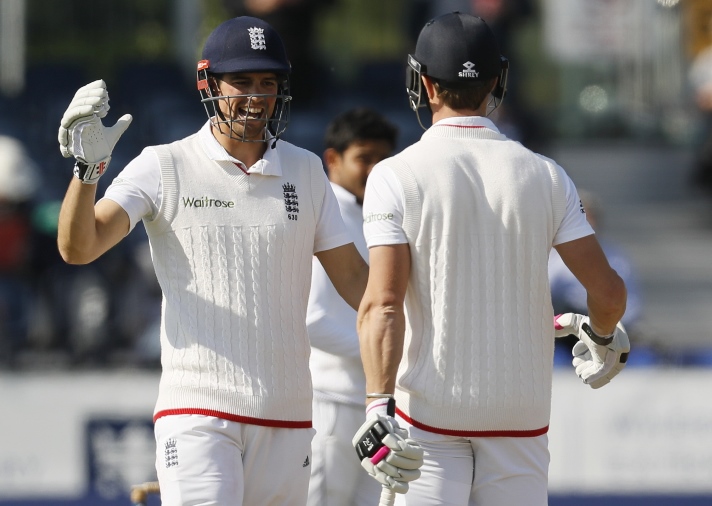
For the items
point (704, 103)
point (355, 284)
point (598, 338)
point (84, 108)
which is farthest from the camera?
point (704, 103)

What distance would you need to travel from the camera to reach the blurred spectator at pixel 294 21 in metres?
9.11

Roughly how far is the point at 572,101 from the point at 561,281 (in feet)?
13.4

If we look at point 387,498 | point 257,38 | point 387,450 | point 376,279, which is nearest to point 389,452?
point 387,450

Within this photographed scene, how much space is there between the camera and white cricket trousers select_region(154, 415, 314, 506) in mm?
3201

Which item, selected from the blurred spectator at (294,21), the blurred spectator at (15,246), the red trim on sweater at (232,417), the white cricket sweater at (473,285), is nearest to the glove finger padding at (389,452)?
the white cricket sweater at (473,285)

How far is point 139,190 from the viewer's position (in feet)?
10.8

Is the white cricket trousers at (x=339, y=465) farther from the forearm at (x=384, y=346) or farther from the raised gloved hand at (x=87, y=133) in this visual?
the raised gloved hand at (x=87, y=133)

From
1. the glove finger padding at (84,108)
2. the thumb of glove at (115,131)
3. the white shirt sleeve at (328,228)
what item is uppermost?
the glove finger padding at (84,108)

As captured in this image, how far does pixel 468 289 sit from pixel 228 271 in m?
0.62

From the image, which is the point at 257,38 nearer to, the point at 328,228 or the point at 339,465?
the point at 328,228

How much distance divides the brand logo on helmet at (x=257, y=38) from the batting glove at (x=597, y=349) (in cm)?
111

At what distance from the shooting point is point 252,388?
130 inches

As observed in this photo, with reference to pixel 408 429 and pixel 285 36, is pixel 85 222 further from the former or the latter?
pixel 285 36

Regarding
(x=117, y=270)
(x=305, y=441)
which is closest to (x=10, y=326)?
(x=117, y=270)
